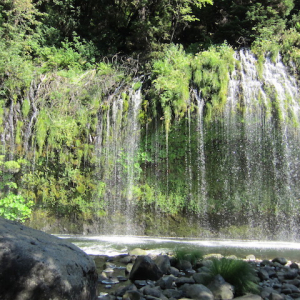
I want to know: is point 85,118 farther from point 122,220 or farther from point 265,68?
point 265,68

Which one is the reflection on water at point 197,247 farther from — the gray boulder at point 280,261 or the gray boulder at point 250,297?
the gray boulder at point 250,297

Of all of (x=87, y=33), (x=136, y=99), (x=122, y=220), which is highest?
(x=87, y=33)

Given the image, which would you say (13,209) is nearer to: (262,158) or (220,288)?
(220,288)

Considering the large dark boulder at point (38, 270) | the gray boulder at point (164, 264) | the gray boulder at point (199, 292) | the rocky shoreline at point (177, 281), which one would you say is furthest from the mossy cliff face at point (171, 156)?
the large dark boulder at point (38, 270)

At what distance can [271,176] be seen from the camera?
9.62 meters

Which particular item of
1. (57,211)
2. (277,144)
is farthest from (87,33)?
(277,144)

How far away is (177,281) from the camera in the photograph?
4.56 metres

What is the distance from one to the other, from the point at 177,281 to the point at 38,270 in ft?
7.58

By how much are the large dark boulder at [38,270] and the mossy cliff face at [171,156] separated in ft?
21.4

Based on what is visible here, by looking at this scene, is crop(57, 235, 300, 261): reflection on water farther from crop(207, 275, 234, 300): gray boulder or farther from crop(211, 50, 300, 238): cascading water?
crop(207, 275, 234, 300): gray boulder

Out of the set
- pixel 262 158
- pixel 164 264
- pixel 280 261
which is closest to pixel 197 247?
pixel 280 261

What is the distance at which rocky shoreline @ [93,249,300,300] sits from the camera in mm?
3973

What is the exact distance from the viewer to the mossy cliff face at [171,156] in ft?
31.4

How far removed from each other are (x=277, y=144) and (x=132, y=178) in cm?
429
